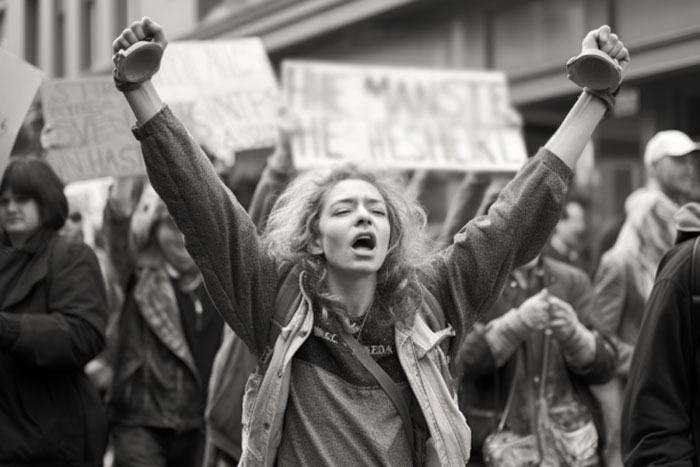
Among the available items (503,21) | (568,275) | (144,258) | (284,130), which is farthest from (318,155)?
(503,21)

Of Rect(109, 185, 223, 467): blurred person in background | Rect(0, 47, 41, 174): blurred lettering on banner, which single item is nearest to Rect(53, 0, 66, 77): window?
Rect(109, 185, 223, 467): blurred person in background

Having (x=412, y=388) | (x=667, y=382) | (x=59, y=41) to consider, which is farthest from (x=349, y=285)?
(x=59, y=41)

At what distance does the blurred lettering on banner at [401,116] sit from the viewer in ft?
26.1

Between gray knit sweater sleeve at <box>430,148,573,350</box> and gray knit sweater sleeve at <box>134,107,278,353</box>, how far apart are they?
521 mm

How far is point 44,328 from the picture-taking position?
186 inches

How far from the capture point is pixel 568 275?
5559 millimetres

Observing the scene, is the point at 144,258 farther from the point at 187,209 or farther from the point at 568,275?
the point at 187,209

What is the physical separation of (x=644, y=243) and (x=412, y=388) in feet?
11.3

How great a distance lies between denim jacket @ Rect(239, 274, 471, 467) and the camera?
3.30 m

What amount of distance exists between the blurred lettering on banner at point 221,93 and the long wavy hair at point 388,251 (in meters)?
4.08

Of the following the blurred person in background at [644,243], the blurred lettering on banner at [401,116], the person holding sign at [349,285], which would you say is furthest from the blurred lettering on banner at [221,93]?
the person holding sign at [349,285]

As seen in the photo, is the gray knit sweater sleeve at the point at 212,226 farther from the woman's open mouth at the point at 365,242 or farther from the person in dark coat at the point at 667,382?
the person in dark coat at the point at 667,382

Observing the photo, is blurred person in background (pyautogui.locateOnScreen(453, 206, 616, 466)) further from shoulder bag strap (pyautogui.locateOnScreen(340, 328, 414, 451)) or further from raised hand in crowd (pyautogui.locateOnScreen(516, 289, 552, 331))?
shoulder bag strap (pyautogui.locateOnScreen(340, 328, 414, 451))

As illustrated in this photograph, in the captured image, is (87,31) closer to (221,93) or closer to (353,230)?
(221,93)
